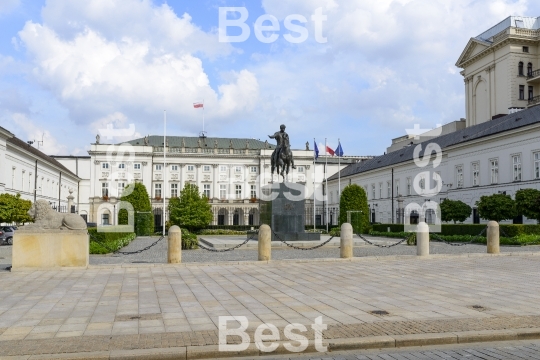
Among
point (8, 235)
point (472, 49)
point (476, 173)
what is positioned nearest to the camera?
point (8, 235)

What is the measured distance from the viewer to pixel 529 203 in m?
33.0

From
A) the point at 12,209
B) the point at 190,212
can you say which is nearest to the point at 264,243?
the point at 12,209

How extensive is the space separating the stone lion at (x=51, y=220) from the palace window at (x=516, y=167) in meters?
36.7

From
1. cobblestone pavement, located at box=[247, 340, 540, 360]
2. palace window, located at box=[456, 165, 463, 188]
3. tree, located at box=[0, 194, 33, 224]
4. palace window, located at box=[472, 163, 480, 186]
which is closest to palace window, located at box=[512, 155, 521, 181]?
palace window, located at box=[472, 163, 480, 186]

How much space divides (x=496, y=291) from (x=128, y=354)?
317 inches

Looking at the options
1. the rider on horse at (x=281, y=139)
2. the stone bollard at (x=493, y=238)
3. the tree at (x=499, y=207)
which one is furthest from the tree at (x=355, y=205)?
the stone bollard at (x=493, y=238)

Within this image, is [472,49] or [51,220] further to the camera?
[472,49]

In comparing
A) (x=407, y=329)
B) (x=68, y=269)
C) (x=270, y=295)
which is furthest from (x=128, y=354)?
(x=68, y=269)

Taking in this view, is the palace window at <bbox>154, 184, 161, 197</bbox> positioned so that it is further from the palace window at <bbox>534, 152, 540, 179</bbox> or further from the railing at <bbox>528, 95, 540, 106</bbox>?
the palace window at <bbox>534, 152, 540, 179</bbox>

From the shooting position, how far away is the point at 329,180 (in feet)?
295

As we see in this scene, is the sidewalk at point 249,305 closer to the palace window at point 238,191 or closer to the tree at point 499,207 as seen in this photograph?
the tree at point 499,207

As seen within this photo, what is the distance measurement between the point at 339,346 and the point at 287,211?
18.9 meters

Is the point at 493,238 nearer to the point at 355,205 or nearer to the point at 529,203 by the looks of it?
the point at 529,203

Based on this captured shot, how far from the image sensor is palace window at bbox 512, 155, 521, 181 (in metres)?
42.2
